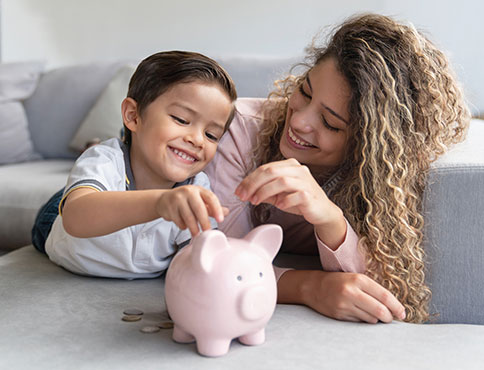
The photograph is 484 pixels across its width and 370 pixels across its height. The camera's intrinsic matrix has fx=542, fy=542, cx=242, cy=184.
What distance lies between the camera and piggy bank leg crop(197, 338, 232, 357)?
0.80 metres

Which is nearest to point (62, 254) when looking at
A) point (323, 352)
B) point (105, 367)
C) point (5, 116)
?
point (105, 367)

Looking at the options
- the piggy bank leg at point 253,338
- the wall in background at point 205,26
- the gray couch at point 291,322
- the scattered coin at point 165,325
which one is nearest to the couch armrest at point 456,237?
the gray couch at point 291,322

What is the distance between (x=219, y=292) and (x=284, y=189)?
211mm

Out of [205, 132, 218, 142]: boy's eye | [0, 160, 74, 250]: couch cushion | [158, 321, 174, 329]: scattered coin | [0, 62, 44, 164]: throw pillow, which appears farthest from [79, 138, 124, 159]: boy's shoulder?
[0, 62, 44, 164]: throw pillow

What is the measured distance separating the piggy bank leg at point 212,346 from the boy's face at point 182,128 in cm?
49

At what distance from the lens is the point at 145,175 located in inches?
50.4

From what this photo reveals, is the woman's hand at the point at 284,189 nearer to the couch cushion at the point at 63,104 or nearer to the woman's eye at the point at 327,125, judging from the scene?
the woman's eye at the point at 327,125

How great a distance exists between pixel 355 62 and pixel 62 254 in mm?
777

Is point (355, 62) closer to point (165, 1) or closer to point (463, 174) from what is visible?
point (463, 174)

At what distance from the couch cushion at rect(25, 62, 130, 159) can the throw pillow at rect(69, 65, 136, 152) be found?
0.10m

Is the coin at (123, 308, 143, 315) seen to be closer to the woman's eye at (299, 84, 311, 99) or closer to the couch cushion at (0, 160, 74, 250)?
the woman's eye at (299, 84, 311, 99)

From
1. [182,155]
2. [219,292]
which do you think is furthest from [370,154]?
[219,292]

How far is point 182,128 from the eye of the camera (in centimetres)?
118

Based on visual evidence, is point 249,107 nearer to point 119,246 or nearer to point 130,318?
point 119,246
